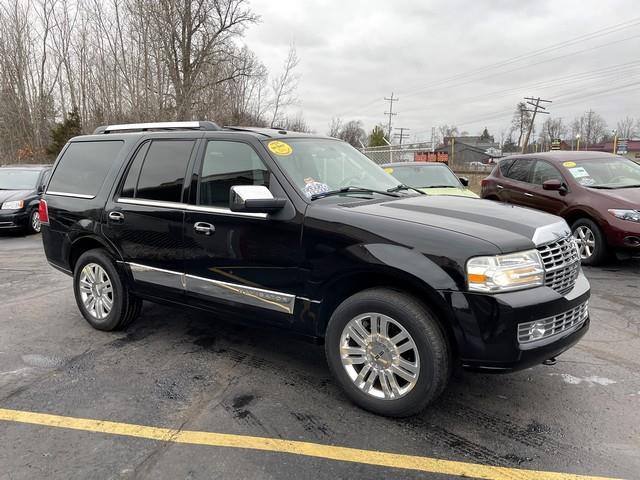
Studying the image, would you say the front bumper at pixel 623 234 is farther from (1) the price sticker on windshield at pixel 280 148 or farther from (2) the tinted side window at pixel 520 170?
(1) the price sticker on windshield at pixel 280 148

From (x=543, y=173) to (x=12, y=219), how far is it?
36.2ft

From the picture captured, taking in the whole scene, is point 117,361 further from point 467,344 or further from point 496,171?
point 496,171

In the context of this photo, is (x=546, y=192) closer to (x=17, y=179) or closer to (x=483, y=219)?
(x=483, y=219)

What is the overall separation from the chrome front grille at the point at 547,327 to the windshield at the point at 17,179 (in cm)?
1231

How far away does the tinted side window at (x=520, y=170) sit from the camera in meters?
8.60

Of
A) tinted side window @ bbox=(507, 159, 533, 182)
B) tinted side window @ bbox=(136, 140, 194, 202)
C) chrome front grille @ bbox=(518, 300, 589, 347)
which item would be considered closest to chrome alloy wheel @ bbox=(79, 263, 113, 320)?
tinted side window @ bbox=(136, 140, 194, 202)

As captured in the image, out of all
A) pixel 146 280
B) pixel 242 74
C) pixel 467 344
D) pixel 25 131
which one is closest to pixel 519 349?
pixel 467 344

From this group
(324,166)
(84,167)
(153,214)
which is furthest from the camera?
(84,167)

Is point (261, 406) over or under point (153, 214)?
under

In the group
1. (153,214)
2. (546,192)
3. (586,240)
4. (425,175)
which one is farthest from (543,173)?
(153,214)

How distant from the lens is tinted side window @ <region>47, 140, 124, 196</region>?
461 cm

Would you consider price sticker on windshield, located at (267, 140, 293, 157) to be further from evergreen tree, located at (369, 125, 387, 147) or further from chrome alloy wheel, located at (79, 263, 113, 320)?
evergreen tree, located at (369, 125, 387, 147)

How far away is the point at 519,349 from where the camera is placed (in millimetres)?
2736

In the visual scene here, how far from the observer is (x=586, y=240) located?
281 inches
